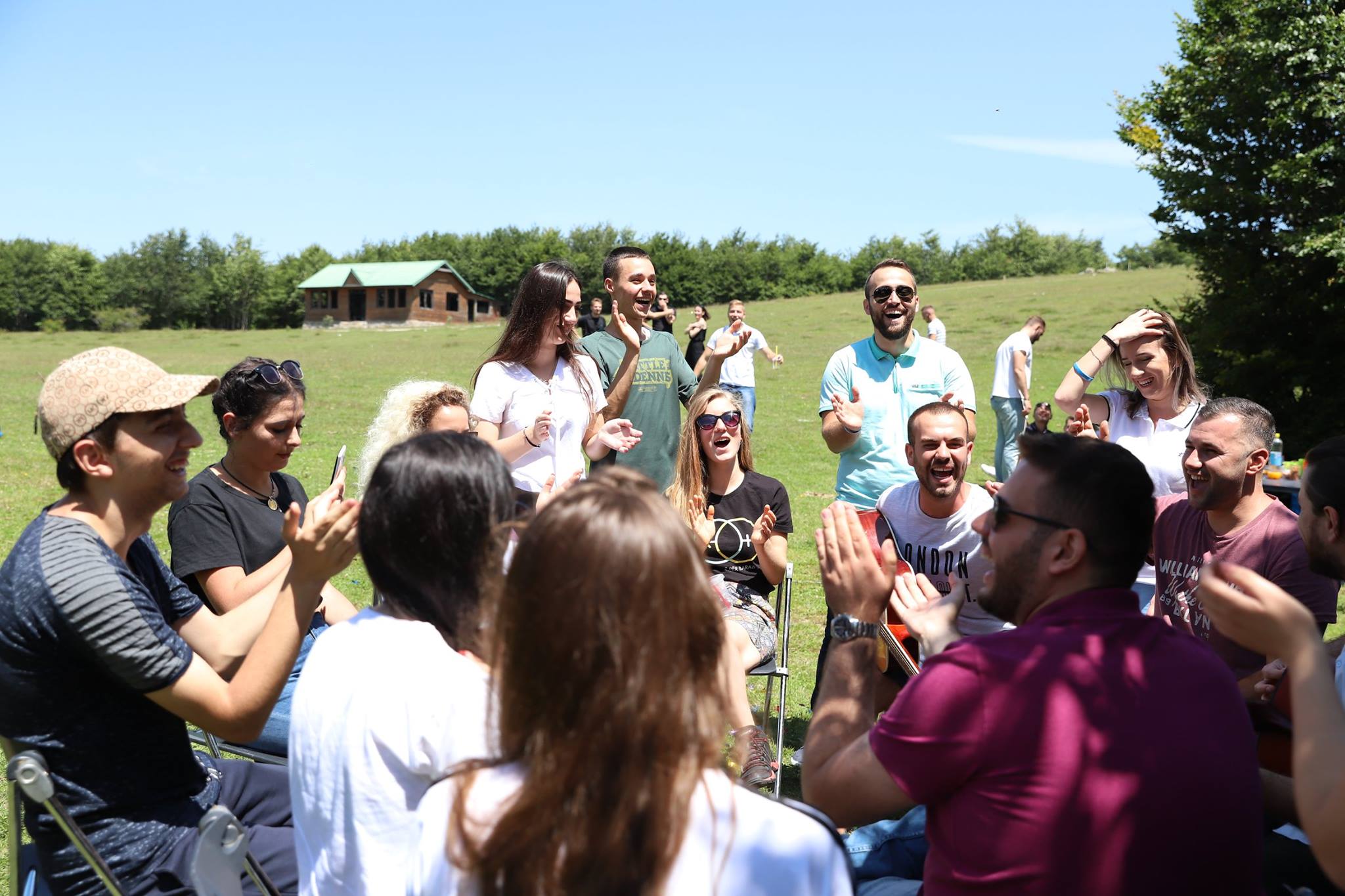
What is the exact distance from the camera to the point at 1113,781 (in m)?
1.91

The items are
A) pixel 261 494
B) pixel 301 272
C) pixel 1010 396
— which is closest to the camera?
pixel 261 494

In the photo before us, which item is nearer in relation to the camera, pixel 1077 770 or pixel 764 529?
pixel 1077 770

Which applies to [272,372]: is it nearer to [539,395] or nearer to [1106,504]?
[539,395]

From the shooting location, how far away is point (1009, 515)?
241 centimetres

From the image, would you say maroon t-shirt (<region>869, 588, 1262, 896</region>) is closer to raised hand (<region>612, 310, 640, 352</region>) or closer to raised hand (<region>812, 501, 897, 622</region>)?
raised hand (<region>812, 501, 897, 622</region>)

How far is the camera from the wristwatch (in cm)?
245

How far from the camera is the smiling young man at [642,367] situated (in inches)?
219

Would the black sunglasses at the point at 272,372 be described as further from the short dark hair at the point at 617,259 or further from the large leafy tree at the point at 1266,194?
the large leafy tree at the point at 1266,194

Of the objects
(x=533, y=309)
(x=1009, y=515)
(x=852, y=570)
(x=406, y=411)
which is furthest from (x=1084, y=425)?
(x=406, y=411)

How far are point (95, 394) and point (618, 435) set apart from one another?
2.62m

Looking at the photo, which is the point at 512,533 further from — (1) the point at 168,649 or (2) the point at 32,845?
(2) the point at 32,845

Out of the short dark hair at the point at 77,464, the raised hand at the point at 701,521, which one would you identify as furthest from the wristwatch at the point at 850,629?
the raised hand at the point at 701,521

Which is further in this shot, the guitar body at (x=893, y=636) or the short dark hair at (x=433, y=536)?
the guitar body at (x=893, y=636)

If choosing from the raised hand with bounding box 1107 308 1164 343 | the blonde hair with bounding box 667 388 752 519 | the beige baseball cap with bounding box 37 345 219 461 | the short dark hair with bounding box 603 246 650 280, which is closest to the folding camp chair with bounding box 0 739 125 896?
the beige baseball cap with bounding box 37 345 219 461
